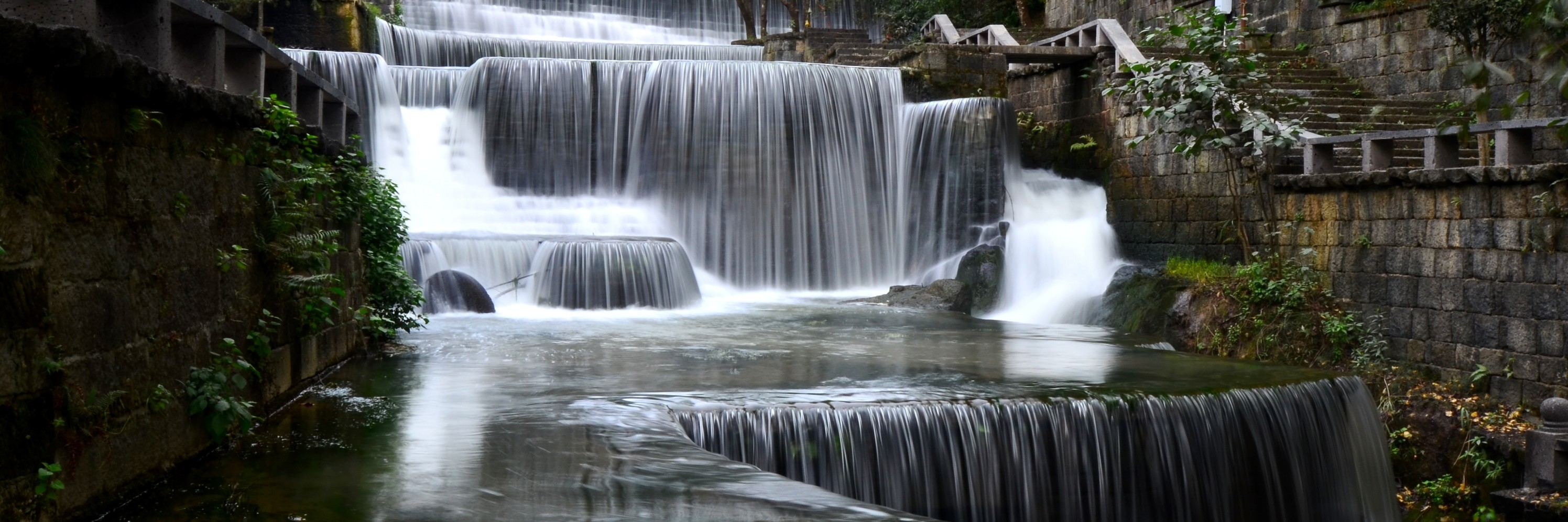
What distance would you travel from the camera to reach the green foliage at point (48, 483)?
3.73 metres

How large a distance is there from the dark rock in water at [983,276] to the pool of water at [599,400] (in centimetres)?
195

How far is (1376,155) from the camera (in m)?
10.7

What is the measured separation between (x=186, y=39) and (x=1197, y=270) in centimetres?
1000

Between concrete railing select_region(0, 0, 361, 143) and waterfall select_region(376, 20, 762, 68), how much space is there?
13.6 m

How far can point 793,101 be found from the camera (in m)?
18.2

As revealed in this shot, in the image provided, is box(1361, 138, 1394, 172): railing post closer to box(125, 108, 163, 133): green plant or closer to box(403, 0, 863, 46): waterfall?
box(125, 108, 163, 133): green plant

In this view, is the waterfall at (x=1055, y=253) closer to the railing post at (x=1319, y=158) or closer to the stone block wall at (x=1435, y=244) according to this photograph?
the stone block wall at (x=1435, y=244)

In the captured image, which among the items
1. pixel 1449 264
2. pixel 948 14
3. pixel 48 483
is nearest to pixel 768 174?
pixel 1449 264

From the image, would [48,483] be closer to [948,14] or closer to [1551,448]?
[1551,448]

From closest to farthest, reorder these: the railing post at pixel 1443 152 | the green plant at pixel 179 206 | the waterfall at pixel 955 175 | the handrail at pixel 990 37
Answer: the green plant at pixel 179 206
the railing post at pixel 1443 152
the waterfall at pixel 955 175
the handrail at pixel 990 37

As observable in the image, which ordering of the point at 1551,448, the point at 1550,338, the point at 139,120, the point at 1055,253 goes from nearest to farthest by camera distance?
the point at 139,120 < the point at 1551,448 < the point at 1550,338 < the point at 1055,253

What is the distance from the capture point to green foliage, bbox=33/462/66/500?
3.73 meters

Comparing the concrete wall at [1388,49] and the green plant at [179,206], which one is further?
the concrete wall at [1388,49]

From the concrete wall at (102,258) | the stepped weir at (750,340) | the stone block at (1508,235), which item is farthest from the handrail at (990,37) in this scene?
the concrete wall at (102,258)
